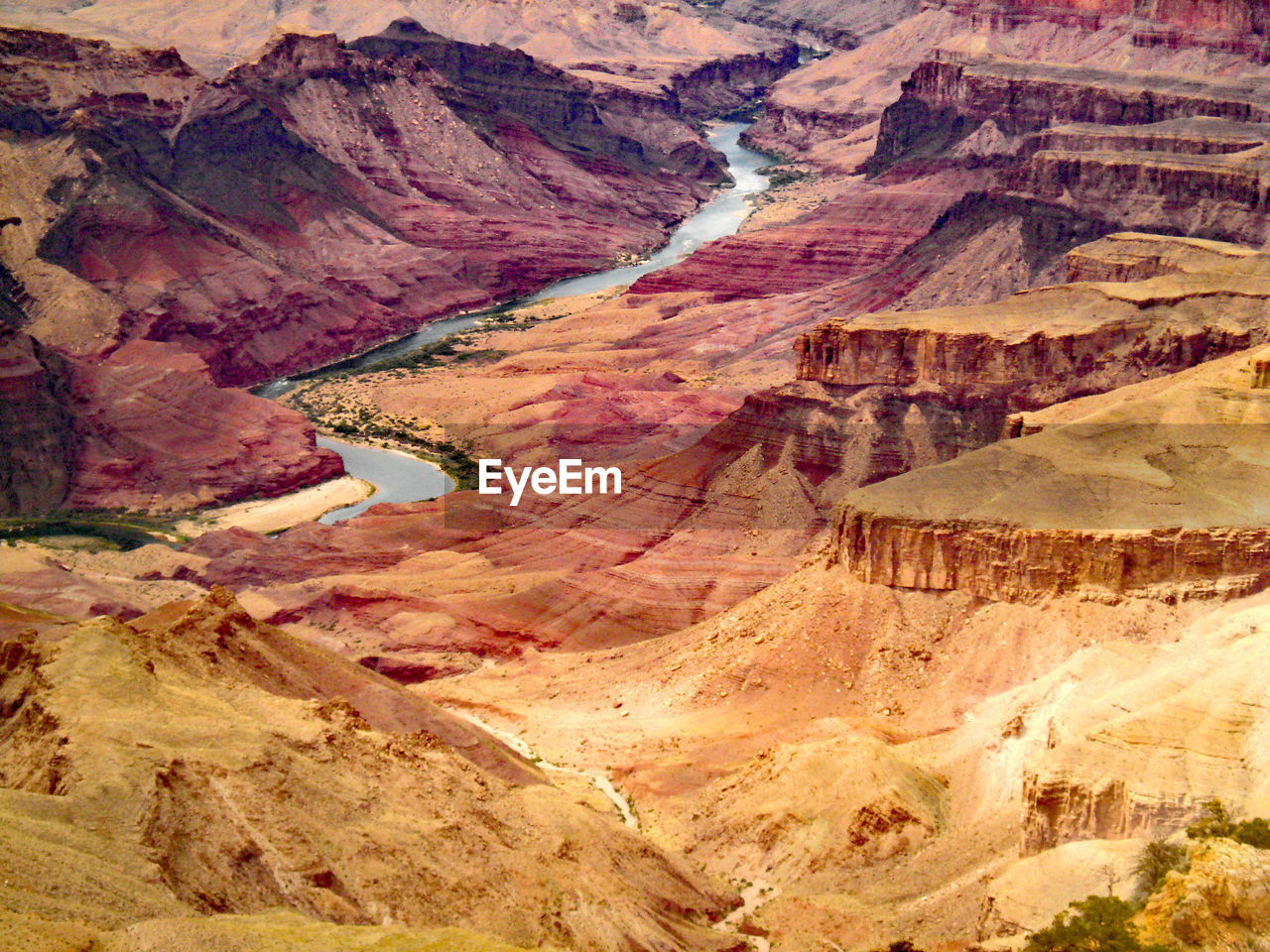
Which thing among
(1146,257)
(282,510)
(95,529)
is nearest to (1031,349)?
(1146,257)

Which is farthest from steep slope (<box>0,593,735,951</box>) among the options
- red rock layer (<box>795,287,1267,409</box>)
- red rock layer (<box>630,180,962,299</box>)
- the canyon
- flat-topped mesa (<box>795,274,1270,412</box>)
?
red rock layer (<box>630,180,962,299</box>)

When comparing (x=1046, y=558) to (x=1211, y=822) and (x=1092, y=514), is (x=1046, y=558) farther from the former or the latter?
(x=1211, y=822)

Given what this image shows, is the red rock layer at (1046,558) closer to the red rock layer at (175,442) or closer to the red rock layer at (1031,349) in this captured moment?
the red rock layer at (1031,349)

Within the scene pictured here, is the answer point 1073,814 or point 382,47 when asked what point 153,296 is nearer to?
point 382,47

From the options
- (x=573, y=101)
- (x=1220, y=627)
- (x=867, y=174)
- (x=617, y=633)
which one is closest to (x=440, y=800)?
(x=1220, y=627)

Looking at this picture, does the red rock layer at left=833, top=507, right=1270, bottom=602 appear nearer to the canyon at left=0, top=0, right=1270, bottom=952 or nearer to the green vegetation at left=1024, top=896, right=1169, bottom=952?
the canyon at left=0, top=0, right=1270, bottom=952
